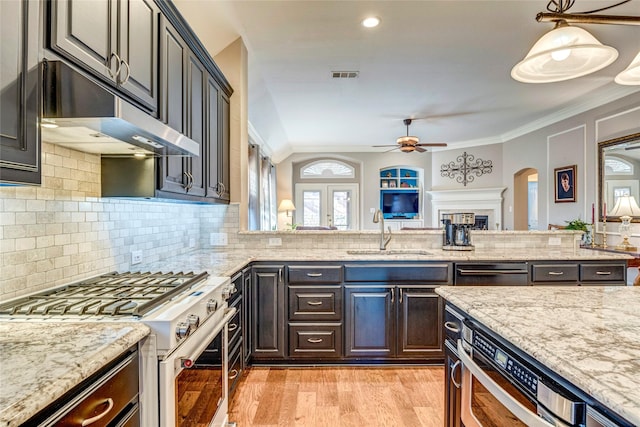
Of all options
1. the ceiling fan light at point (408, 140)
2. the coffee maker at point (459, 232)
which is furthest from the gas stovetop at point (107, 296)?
the ceiling fan light at point (408, 140)

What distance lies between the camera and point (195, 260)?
102 inches

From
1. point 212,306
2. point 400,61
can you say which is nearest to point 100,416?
point 212,306

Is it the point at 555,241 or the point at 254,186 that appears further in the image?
the point at 254,186

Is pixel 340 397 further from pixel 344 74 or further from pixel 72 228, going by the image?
pixel 344 74

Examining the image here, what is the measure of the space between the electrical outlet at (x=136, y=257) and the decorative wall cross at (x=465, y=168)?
748 centimetres

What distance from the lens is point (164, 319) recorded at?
1194 mm

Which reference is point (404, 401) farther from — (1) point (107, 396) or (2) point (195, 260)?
(1) point (107, 396)

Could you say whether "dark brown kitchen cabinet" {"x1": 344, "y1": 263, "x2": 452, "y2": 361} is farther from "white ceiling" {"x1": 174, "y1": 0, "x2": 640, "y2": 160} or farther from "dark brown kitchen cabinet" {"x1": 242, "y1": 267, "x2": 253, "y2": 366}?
"white ceiling" {"x1": 174, "y1": 0, "x2": 640, "y2": 160}

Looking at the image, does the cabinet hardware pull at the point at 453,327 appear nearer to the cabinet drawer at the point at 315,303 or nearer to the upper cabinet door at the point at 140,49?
the cabinet drawer at the point at 315,303

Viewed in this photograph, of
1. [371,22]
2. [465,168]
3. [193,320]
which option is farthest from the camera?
[465,168]

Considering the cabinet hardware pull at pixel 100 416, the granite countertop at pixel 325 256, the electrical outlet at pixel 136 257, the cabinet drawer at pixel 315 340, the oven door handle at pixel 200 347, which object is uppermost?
the electrical outlet at pixel 136 257

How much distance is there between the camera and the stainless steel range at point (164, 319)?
3.86ft

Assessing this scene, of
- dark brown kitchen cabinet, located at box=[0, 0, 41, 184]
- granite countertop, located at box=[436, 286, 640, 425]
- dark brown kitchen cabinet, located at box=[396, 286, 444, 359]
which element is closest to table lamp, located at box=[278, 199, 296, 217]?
dark brown kitchen cabinet, located at box=[396, 286, 444, 359]

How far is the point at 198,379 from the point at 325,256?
5.08 feet
